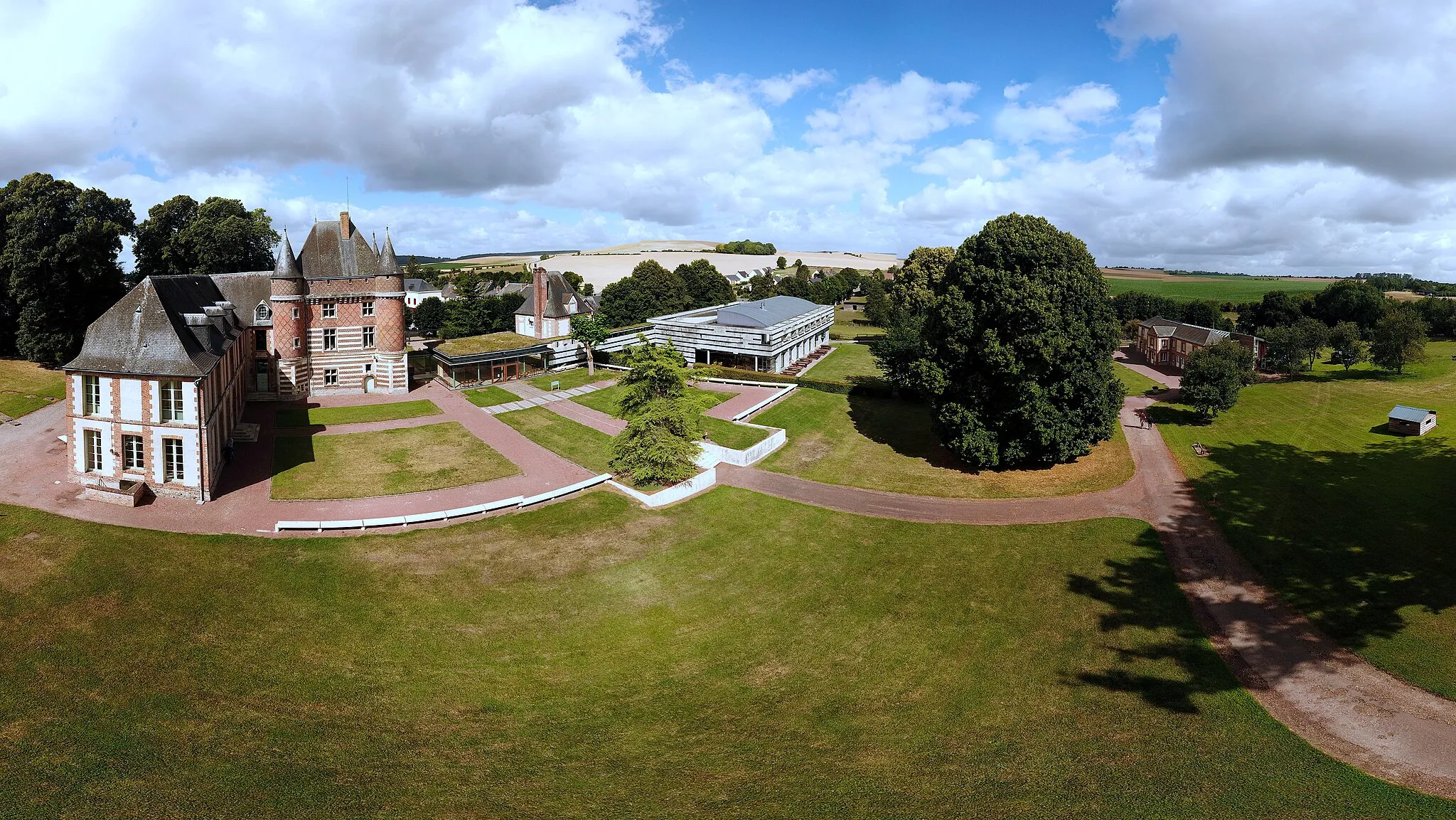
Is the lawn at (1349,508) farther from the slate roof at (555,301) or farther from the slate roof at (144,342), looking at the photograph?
the slate roof at (555,301)

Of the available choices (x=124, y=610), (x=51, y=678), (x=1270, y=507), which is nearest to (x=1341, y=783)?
(x=1270, y=507)

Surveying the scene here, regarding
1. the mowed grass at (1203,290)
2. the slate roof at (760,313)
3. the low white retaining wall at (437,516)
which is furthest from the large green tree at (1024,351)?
the mowed grass at (1203,290)

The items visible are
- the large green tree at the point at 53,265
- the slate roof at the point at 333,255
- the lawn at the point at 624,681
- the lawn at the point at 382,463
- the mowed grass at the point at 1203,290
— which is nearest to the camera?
the lawn at the point at 624,681

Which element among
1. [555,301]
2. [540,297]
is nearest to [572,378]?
[540,297]

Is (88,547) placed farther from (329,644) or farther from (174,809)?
(174,809)

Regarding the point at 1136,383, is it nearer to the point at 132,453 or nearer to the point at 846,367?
the point at 846,367
